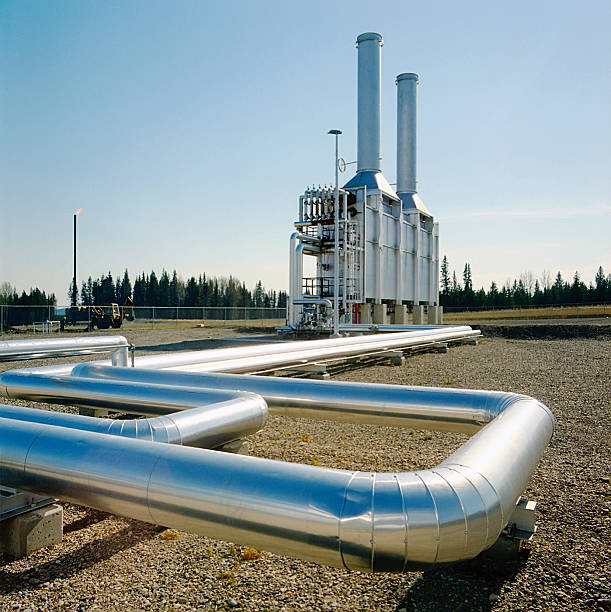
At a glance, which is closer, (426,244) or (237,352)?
(237,352)

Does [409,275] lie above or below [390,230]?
below

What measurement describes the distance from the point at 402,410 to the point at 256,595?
6.77ft

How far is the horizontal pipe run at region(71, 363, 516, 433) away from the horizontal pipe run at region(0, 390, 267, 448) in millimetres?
868

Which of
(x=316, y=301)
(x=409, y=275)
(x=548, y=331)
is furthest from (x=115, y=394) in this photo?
(x=548, y=331)

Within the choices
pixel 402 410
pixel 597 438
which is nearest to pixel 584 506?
pixel 402 410

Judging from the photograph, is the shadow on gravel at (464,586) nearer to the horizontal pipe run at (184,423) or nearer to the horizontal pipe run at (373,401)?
the horizontal pipe run at (373,401)

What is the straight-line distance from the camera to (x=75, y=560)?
3.50m

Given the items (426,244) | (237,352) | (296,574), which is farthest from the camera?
(426,244)

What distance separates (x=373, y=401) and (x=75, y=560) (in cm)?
255

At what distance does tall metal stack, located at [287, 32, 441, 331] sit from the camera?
71.5ft

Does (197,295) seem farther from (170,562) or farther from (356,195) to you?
(170,562)

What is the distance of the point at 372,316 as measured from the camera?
84.0ft

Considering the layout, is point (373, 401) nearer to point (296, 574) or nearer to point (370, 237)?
point (296, 574)

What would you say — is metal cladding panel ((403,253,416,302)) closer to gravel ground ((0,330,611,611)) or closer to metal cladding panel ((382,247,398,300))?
metal cladding panel ((382,247,398,300))
